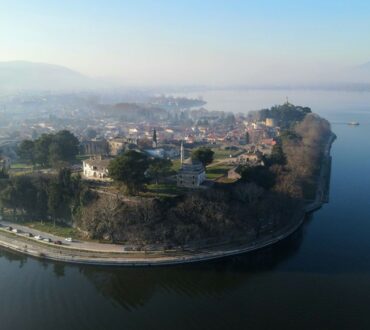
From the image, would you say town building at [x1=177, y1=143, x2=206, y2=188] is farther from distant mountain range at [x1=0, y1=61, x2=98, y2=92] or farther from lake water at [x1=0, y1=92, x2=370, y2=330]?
distant mountain range at [x1=0, y1=61, x2=98, y2=92]

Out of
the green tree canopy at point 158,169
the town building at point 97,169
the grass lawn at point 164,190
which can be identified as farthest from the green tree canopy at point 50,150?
the grass lawn at point 164,190

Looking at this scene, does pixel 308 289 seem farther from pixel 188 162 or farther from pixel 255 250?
pixel 188 162


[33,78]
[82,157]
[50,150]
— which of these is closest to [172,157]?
[82,157]

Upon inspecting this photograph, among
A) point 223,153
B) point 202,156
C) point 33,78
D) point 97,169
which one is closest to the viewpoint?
point 97,169

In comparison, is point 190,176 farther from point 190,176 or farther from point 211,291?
point 211,291

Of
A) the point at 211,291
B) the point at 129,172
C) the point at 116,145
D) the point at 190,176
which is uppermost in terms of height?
the point at 129,172

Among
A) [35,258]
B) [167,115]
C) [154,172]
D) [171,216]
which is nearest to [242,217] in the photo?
[171,216]

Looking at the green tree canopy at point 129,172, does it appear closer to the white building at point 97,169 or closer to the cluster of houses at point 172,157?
the cluster of houses at point 172,157
